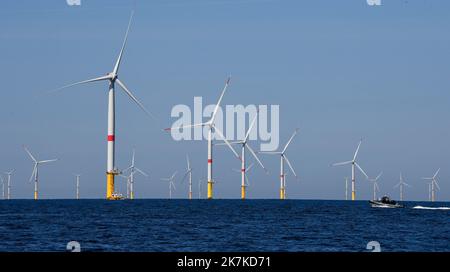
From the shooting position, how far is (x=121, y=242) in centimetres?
7069

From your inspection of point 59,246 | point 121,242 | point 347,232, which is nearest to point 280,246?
point 121,242

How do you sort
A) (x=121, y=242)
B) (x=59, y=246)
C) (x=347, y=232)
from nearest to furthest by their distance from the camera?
(x=59, y=246) → (x=121, y=242) → (x=347, y=232)
